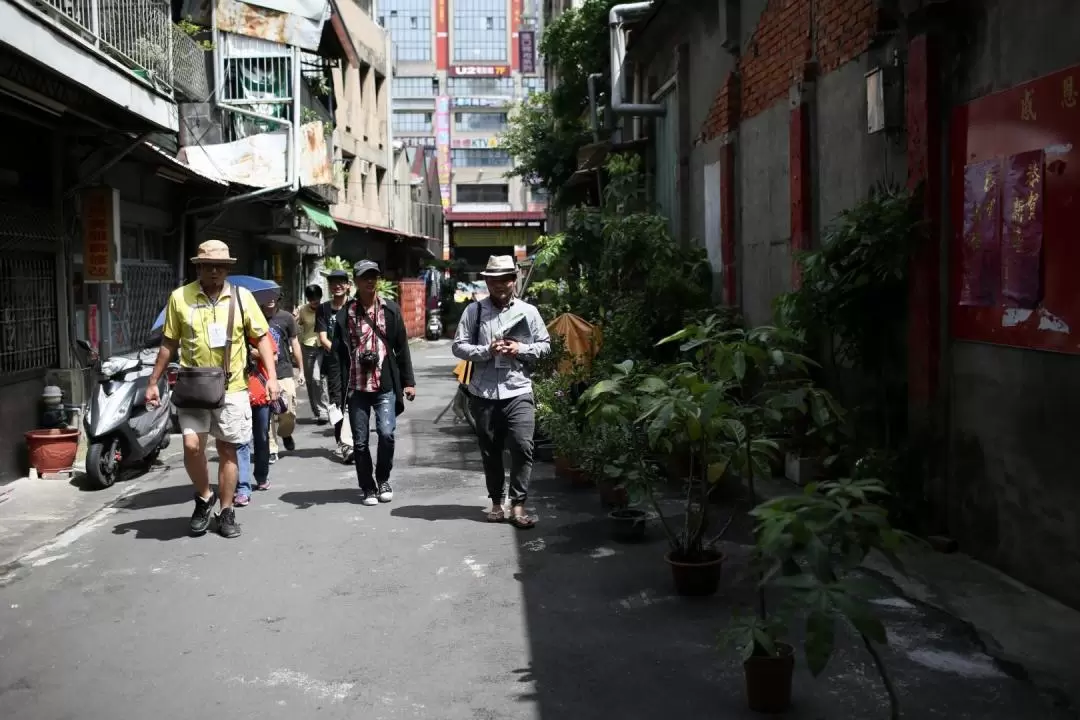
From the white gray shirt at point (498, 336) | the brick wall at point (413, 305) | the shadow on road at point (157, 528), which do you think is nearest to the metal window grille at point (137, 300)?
the shadow on road at point (157, 528)

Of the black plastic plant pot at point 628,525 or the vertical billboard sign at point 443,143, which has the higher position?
the vertical billboard sign at point 443,143

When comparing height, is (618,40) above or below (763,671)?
above

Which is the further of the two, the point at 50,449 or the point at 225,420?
the point at 50,449

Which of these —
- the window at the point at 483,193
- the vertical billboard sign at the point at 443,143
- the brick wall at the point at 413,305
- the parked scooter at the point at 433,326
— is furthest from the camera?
the window at the point at 483,193

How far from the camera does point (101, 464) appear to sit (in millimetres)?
9219

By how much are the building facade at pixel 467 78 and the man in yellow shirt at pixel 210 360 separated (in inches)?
2563

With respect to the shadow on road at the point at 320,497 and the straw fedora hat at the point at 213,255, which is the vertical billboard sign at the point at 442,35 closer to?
the shadow on road at the point at 320,497

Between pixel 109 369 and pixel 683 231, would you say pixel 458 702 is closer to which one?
pixel 109 369

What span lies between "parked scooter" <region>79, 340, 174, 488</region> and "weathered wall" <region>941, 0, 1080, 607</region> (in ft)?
21.9

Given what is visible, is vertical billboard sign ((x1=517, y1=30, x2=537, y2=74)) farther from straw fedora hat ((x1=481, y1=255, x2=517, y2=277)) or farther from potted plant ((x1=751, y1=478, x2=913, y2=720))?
potted plant ((x1=751, y1=478, x2=913, y2=720))

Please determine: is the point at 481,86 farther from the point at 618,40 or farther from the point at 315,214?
the point at 618,40

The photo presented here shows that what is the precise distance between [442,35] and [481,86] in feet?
16.1

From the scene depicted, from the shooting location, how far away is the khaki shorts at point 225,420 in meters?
7.20

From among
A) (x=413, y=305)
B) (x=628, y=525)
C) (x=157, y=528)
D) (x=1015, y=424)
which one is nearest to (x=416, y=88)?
(x=413, y=305)
